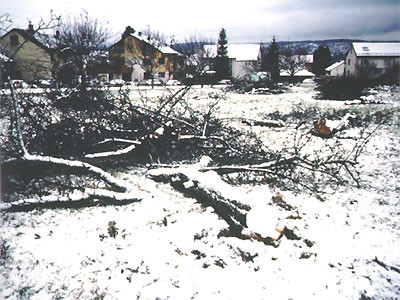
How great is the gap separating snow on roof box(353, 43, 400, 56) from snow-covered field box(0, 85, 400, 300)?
51195mm

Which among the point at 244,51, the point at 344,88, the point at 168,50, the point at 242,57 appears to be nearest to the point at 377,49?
the point at 242,57

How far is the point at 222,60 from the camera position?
139 ft

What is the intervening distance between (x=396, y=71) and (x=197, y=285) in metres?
34.3

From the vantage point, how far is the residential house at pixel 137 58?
34447 millimetres

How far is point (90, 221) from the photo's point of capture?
139 inches

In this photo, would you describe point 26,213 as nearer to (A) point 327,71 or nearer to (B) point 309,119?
(B) point 309,119

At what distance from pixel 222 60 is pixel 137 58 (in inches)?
544

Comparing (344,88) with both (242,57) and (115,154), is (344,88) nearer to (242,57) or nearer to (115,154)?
(115,154)

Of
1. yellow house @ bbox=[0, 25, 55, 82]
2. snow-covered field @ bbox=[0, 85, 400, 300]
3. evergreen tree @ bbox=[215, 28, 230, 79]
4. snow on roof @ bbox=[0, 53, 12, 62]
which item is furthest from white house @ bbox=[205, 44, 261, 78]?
snow-covered field @ bbox=[0, 85, 400, 300]

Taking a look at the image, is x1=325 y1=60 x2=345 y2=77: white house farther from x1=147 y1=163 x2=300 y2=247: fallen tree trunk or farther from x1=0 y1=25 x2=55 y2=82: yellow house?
x1=147 y1=163 x2=300 y2=247: fallen tree trunk

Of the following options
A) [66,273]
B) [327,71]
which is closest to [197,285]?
[66,273]

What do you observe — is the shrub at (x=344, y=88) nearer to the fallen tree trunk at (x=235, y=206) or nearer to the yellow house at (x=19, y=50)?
the fallen tree trunk at (x=235, y=206)

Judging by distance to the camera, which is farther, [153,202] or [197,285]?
[153,202]

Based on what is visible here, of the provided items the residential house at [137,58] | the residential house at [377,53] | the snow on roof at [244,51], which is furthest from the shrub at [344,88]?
the snow on roof at [244,51]
